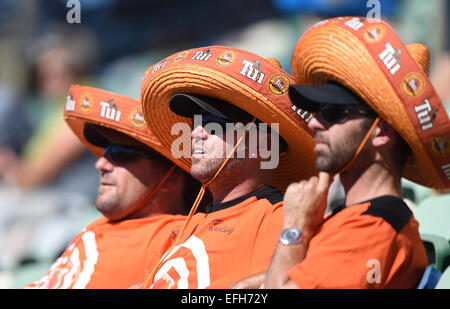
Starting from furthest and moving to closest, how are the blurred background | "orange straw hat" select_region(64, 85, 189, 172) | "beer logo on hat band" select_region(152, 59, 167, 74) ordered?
the blurred background, "orange straw hat" select_region(64, 85, 189, 172), "beer logo on hat band" select_region(152, 59, 167, 74)

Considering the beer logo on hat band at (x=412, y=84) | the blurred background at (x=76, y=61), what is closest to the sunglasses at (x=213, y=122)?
the blurred background at (x=76, y=61)

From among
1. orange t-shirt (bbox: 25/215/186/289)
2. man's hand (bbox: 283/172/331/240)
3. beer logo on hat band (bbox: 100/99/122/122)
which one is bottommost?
orange t-shirt (bbox: 25/215/186/289)

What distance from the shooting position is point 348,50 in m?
2.48

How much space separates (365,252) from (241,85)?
100 centimetres

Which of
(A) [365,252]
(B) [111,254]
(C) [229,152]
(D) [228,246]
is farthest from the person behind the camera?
(B) [111,254]

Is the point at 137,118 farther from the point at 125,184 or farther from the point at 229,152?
the point at 229,152

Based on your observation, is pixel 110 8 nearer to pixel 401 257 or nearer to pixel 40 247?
pixel 40 247

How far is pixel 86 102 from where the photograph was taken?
3857 millimetres

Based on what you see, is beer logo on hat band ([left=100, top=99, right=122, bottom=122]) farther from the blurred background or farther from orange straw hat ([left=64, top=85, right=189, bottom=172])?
the blurred background

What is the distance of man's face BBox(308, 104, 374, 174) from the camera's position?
2.52m

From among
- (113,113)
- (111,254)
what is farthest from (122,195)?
(113,113)

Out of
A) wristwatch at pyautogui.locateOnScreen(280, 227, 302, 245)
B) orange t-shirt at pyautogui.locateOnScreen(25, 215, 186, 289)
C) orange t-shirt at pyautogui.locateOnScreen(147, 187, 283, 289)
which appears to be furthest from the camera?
orange t-shirt at pyautogui.locateOnScreen(25, 215, 186, 289)

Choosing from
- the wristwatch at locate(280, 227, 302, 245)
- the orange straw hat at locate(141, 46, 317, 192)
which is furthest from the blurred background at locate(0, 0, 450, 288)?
the wristwatch at locate(280, 227, 302, 245)

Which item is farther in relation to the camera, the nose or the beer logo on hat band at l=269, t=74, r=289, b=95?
the nose
